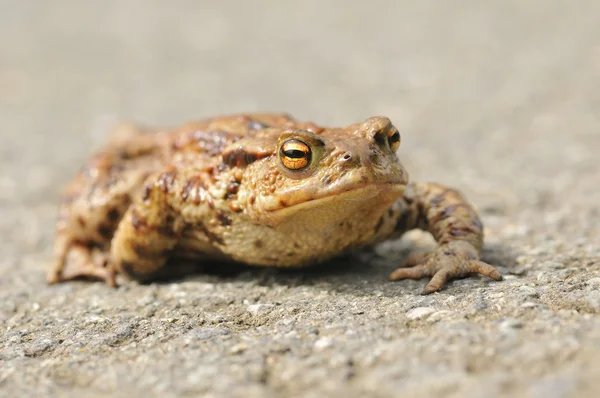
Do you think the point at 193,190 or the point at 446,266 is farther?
the point at 193,190

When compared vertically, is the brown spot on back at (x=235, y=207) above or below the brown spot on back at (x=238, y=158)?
below

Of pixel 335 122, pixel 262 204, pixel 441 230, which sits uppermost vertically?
pixel 335 122

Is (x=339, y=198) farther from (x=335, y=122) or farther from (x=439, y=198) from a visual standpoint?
(x=335, y=122)

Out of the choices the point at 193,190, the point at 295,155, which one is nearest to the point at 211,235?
the point at 193,190

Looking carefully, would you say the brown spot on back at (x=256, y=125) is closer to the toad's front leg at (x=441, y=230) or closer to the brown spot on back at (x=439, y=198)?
the toad's front leg at (x=441, y=230)

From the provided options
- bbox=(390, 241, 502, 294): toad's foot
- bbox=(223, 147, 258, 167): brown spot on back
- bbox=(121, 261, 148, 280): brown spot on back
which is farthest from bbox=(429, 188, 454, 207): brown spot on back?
bbox=(121, 261, 148, 280): brown spot on back

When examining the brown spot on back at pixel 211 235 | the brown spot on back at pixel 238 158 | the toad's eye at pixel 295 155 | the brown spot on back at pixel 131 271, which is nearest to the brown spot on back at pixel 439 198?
the toad's eye at pixel 295 155

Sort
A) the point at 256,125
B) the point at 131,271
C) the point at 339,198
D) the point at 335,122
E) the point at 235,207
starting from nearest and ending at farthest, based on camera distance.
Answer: the point at 339,198
the point at 235,207
the point at 256,125
the point at 131,271
the point at 335,122

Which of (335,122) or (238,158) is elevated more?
(335,122)

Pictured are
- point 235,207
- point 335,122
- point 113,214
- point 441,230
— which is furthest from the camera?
point 335,122

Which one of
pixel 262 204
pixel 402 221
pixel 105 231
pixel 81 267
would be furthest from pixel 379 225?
pixel 81 267
